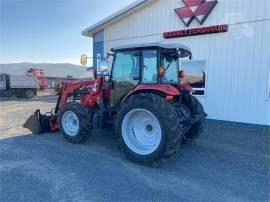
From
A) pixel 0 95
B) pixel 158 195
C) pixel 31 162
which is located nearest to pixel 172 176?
pixel 158 195

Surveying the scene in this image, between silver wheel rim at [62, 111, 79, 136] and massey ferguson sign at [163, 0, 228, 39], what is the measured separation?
228 inches

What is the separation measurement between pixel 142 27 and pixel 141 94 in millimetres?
6878

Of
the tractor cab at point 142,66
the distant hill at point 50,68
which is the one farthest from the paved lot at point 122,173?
the distant hill at point 50,68

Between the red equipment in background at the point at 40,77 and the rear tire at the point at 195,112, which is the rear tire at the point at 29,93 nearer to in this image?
the red equipment in background at the point at 40,77

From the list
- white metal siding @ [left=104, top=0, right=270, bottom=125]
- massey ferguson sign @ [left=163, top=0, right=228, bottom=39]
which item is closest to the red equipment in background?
white metal siding @ [left=104, top=0, right=270, bottom=125]

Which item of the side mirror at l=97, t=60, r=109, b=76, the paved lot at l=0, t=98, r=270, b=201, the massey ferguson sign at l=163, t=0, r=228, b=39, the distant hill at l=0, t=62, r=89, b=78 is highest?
the distant hill at l=0, t=62, r=89, b=78

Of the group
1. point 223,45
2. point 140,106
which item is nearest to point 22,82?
point 223,45

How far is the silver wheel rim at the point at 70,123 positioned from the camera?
5.70m

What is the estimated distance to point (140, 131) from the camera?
15.5 ft

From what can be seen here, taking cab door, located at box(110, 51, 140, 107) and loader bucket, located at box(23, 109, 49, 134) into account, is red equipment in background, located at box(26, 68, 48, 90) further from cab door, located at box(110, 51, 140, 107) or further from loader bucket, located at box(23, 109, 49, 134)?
A: cab door, located at box(110, 51, 140, 107)

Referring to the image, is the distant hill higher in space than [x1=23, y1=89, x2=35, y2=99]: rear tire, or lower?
higher

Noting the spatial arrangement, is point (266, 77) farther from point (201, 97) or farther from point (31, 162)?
point (31, 162)

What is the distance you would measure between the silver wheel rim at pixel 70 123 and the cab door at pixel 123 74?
3.50ft

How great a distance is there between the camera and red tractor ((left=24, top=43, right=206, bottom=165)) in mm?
4121
